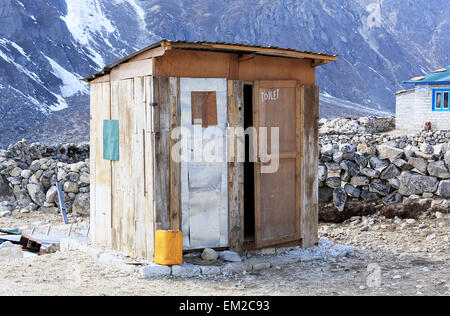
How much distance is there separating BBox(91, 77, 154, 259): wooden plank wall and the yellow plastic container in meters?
0.23

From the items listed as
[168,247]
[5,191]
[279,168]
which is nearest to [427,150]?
[279,168]

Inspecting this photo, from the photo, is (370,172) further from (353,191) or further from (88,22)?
(88,22)

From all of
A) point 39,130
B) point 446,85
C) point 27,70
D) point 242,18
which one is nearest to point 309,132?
point 446,85

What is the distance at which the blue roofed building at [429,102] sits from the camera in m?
32.1

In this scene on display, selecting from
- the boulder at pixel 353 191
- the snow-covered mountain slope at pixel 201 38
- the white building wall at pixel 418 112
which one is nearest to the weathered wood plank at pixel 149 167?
the boulder at pixel 353 191

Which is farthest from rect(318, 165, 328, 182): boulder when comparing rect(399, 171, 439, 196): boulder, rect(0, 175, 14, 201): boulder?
rect(0, 175, 14, 201): boulder

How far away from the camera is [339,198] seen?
37.3 feet

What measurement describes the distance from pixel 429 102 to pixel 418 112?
0.90 metres

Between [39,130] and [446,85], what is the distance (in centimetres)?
2776

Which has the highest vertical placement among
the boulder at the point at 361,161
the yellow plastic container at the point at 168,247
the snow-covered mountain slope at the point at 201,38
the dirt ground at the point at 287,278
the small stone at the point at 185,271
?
the snow-covered mountain slope at the point at 201,38

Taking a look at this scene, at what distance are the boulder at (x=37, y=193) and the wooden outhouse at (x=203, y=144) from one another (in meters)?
5.12

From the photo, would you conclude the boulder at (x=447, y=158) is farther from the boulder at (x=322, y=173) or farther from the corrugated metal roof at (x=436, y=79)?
the corrugated metal roof at (x=436, y=79)

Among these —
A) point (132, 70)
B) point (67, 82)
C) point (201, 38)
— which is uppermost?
point (201, 38)

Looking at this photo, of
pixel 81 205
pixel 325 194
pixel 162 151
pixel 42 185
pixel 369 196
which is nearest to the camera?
pixel 162 151
